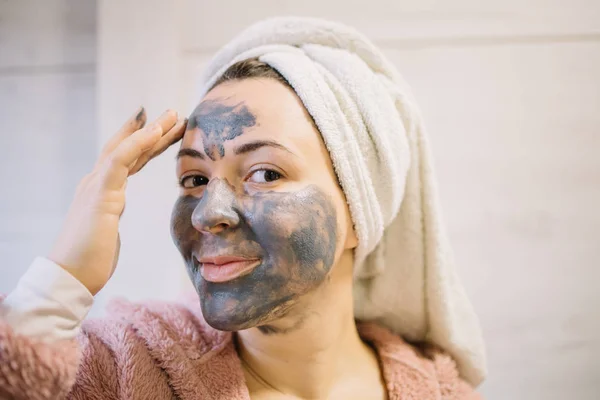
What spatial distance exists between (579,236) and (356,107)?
0.69 m

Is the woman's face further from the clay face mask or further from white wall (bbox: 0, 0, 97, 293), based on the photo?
white wall (bbox: 0, 0, 97, 293)

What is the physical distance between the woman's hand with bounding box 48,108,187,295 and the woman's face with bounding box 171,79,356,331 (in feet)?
0.25

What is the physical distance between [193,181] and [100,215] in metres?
0.15

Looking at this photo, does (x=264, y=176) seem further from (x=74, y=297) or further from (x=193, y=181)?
(x=74, y=297)

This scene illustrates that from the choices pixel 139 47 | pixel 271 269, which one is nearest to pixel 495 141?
pixel 271 269

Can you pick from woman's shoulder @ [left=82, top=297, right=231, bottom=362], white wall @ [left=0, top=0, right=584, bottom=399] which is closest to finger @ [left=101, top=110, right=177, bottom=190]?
woman's shoulder @ [left=82, top=297, right=231, bottom=362]

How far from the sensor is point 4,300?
0.48m

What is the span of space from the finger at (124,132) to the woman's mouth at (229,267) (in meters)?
0.21

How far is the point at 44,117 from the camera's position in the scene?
103 cm

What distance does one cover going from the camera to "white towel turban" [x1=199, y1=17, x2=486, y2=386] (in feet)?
2.18

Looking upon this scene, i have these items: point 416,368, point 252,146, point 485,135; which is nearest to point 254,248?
point 252,146

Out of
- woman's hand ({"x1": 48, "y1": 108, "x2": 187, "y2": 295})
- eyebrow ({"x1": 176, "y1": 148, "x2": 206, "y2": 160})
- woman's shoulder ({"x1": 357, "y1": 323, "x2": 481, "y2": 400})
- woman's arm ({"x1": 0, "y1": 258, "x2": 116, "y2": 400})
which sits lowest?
woman's shoulder ({"x1": 357, "y1": 323, "x2": 481, "y2": 400})

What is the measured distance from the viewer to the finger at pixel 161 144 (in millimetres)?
643

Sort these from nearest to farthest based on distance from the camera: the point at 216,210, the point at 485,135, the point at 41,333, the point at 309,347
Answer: the point at 41,333, the point at 216,210, the point at 309,347, the point at 485,135
